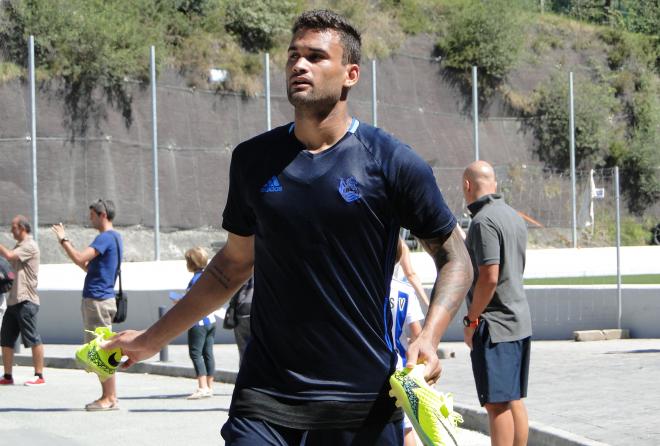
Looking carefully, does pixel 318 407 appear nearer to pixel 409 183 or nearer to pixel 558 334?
pixel 409 183

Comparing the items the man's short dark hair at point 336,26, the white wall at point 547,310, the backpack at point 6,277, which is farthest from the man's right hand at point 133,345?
the white wall at point 547,310

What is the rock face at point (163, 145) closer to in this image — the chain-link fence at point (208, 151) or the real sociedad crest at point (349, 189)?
the chain-link fence at point (208, 151)

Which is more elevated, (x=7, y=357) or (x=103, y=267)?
(x=103, y=267)

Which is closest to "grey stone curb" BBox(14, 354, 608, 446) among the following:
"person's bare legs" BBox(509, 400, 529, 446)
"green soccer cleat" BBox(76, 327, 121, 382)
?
"person's bare legs" BBox(509, 400, 529, 446)


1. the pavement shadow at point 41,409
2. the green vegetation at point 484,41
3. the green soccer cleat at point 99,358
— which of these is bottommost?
the pavement shadow at point 41,409

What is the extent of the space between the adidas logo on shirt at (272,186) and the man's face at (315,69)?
0.82 ft

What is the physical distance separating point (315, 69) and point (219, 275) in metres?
0.85

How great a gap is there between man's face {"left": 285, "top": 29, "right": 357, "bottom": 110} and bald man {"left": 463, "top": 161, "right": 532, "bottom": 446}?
10.8 ft

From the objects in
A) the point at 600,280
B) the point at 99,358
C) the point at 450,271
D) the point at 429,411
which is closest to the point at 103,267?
the point at 99,358

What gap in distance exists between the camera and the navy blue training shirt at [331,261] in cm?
380

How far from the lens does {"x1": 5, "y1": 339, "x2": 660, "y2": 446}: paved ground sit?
364 inches

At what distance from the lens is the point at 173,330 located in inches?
168

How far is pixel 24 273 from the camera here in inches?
535

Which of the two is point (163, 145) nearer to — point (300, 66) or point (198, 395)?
point (198, 395)
